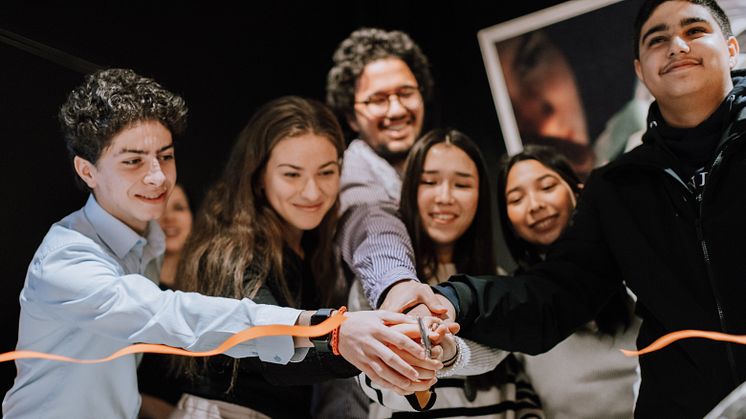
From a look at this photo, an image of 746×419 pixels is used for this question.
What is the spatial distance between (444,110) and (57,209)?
1.36 meters

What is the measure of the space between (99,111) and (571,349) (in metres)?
1.34

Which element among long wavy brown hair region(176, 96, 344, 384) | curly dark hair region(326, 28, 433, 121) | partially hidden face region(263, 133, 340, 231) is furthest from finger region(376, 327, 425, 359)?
curly dark hair region(326, 28, 433, 121)

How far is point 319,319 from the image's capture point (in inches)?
62.4

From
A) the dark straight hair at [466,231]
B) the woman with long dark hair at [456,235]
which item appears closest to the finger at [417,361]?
the woman with long dark hair at [456,235]

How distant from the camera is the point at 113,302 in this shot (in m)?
1.50

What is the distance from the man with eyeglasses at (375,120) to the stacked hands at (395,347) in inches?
12.6

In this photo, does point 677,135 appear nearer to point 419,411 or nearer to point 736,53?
point 736,53

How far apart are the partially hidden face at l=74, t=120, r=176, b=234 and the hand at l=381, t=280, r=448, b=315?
0.57 metres

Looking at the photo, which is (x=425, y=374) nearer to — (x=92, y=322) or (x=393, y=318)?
(x=393, y=318)

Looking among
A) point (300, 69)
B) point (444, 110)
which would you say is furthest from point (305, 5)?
point (444, 110)

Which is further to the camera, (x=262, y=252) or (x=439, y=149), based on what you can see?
(x=439, y=149)

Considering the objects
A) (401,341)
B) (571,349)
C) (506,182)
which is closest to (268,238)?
(401,341)

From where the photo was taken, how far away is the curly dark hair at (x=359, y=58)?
2.38 m

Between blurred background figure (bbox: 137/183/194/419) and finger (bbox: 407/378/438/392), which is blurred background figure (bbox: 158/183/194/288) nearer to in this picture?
blurred background figure (bbox: 137/183/194/419)
